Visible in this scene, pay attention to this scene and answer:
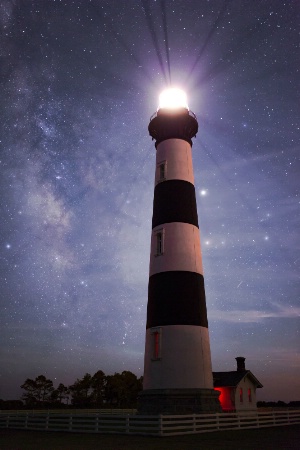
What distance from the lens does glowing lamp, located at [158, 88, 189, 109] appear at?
27000 millimetres


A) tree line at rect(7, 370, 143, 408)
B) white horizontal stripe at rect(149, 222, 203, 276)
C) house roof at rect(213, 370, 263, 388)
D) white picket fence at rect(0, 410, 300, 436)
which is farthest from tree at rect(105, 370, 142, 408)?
white horizontal stripe at rect(149, 222, 203, 276)

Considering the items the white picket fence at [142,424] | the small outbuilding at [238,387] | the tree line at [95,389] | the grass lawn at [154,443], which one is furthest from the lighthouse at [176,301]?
the tree line at [95,389]

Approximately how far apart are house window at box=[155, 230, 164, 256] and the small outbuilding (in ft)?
44.1

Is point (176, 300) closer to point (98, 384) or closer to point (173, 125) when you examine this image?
point (173, 125)

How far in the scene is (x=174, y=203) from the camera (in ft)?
76.5

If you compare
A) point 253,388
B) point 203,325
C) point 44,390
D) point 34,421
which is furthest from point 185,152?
point 44,390

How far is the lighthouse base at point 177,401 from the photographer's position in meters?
19.0

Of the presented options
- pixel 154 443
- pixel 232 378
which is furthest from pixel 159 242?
pixel 232 378

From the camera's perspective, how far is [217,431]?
18.8m

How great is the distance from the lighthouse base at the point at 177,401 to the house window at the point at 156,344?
1597 millimetres

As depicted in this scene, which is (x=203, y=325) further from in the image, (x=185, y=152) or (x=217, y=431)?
(x=185, y=152)

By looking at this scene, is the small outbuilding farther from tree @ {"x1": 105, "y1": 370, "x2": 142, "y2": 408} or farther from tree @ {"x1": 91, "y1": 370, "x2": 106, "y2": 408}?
Answer: tree @ {"x1": 91, "y1": 370, "x2": 106, "y2": 408}

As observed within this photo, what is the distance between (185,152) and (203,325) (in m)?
10.6

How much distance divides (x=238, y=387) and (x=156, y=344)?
13961 millimetres
